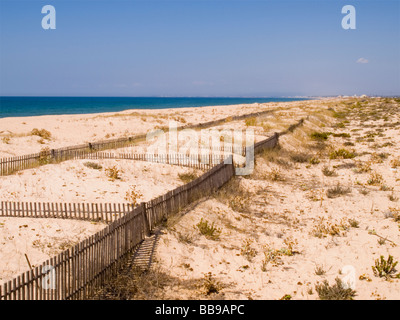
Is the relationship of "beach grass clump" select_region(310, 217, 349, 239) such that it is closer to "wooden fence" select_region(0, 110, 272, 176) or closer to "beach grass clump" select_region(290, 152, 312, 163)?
"wooden fence" select_region(0, 110, 272, 176)

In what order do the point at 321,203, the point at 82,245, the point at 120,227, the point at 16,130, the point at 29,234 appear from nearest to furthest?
the point at 82,245 → the point at 120,227 → the point at 29,234 → the point at 321,203 → the point at 16,130

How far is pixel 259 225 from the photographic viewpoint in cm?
1149

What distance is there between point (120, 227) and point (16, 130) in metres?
30.6

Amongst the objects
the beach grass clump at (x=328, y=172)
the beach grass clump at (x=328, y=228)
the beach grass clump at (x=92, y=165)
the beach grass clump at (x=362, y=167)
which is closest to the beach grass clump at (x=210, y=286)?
the beach grass clump at (x=328, y=228)

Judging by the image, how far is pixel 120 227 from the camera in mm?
8273

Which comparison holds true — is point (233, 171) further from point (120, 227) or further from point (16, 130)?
point (16, 130)

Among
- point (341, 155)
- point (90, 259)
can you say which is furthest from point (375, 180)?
point (90, 259)

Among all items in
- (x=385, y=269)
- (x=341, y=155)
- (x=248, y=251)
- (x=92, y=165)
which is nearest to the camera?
(x=385, y=269)

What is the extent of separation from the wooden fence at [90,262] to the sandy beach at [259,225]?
66cm

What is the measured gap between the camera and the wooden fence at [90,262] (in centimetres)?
605

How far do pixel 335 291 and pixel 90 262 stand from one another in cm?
485

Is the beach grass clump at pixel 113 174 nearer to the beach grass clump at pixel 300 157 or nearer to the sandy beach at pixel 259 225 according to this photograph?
the sandy beach at pixel 259 225

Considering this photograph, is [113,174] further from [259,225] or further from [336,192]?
[336,192]
